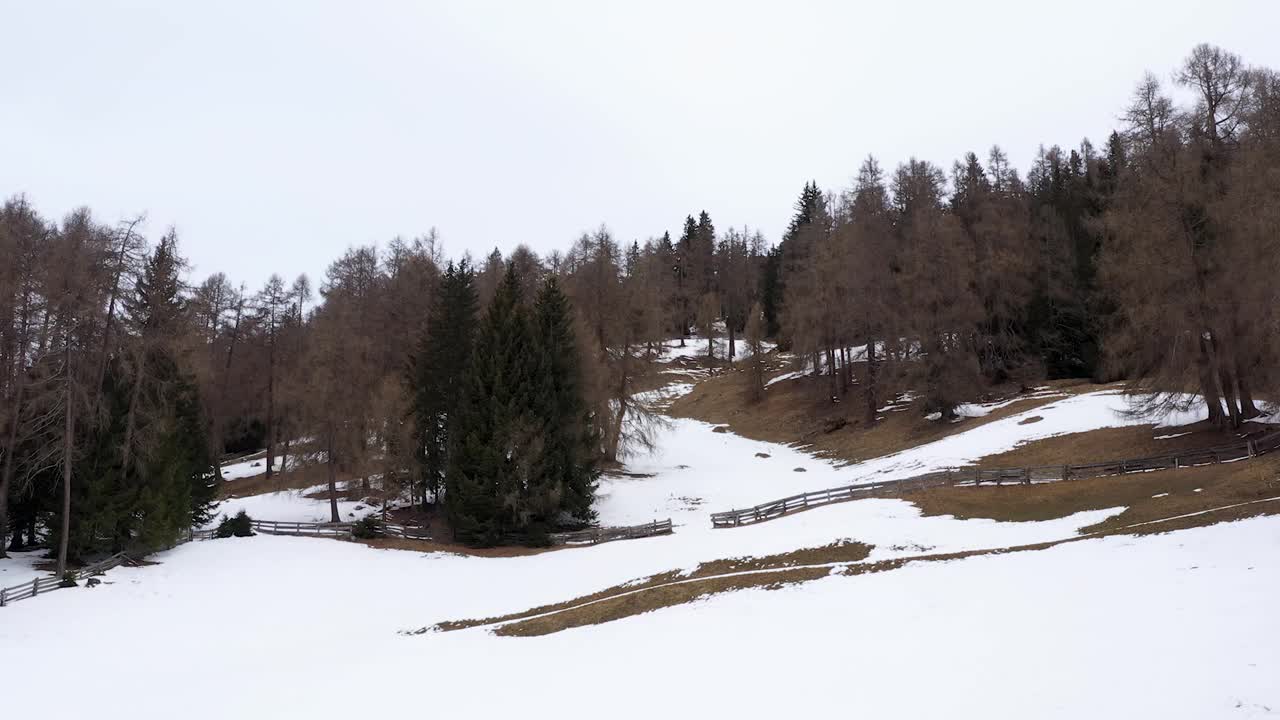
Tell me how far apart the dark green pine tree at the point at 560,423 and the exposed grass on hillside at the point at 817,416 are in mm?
16674

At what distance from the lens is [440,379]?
3734 cm

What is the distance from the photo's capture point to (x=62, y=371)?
24.3 metres

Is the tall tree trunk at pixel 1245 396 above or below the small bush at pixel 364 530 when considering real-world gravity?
above

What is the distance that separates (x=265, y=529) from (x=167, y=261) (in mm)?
14037

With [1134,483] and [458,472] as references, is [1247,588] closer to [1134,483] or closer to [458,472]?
[1134,483]

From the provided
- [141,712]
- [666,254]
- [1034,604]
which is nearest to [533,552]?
[141,712]

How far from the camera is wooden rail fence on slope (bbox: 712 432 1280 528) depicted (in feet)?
80.8

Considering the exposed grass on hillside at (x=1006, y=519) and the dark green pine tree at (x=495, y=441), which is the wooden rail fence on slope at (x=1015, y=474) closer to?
the exposed grass on hillside at (x=1006, y=519)

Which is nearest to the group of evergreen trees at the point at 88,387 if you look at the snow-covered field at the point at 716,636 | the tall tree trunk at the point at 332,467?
the snow-covered field at the point at 716,636

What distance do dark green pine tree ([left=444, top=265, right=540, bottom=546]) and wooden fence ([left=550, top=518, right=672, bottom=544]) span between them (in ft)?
6.64

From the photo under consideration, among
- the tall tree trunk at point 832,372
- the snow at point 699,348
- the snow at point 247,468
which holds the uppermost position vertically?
the snow at point 699,348

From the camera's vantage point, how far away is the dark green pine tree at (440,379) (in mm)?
36656

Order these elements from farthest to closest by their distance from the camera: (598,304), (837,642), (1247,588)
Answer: (598,304)
(837,642)
(1247,588)

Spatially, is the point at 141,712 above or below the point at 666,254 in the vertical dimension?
A: below
